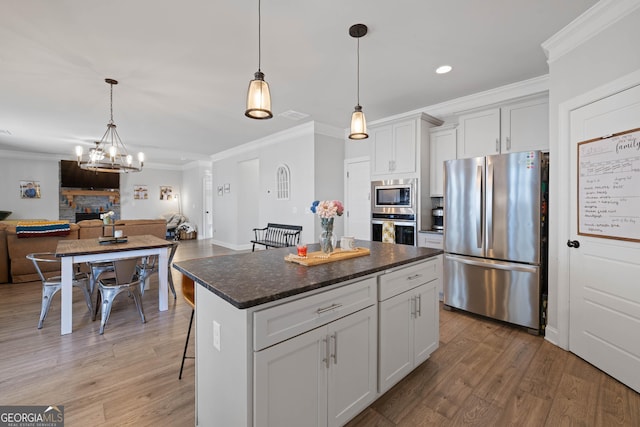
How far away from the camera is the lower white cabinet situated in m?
1.20

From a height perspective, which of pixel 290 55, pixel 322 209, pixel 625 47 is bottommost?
pixel 322 209

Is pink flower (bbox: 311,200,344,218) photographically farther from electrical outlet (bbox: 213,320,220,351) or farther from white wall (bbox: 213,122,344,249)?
white wall (bbox: 213,122,344,249)

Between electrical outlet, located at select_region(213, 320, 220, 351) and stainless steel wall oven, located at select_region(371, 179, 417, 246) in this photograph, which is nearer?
electrical outlet, located at select_region(213, 320, 220, 351)

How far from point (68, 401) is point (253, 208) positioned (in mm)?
6032

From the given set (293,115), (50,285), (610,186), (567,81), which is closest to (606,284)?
(610,186)

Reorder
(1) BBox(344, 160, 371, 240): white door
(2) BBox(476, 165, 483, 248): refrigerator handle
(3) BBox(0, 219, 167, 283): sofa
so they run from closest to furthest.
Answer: (2) BBox(476, 165, 483, 248): refrigerator handle, (3) BBox(0, 219, 167, 283): sofa, (1) BBox(344, 160, 371, 240): white door

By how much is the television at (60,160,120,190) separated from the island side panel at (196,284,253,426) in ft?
30.5

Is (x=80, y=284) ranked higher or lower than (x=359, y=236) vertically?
lower

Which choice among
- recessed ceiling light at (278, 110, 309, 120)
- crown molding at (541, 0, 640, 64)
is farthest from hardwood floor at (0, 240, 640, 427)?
recessed ceiling light at (278, 110, 309, 120)

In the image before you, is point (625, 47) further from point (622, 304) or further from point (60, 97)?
point (60, 97)

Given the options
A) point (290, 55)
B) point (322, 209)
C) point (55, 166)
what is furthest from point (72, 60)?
point (55, 166)

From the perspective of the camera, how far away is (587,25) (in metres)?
2.18

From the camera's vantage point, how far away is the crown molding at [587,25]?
196cm

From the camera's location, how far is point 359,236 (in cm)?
516
